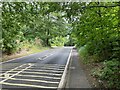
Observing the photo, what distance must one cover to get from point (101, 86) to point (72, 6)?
13.1 ft

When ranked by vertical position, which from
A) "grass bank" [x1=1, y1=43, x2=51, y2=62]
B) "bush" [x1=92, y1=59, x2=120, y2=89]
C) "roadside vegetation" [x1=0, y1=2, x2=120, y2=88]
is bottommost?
"grass bank" [x1=1, y1=43, x2=51, y2=62]

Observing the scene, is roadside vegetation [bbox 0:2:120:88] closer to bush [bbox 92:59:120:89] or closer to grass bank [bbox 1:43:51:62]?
bush [bbox 92:59:120:89]

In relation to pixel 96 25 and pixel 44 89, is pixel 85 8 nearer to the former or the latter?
A: pixel 96 25

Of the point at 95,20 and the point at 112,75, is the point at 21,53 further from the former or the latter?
the point at 112,75

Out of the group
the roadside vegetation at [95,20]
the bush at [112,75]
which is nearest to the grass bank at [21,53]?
the roadside vegetation at [95,20]

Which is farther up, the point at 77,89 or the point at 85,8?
the point at 85,8

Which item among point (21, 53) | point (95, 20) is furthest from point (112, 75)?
point (21, 53)

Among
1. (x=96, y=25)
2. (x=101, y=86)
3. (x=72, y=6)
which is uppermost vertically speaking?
(x=72, y=6)

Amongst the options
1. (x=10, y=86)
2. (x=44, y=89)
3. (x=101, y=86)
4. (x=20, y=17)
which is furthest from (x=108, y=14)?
(x=20, y=17)

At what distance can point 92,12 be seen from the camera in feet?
41.0

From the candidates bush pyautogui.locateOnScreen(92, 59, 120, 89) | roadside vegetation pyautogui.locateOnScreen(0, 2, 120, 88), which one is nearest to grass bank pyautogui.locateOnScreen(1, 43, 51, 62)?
roadside vegetation pyautogui.locateOnScreen(0, 2, 120, 88)

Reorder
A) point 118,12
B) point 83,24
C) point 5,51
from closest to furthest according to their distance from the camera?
point 118,12 < point 83,24 < point 5,51

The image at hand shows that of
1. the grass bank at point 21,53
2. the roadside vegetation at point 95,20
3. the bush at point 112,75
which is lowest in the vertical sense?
the grass bank at point 21,53

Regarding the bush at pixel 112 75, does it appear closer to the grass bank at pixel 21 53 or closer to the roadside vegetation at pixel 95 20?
the roadside vegetation at pixel 95 20
